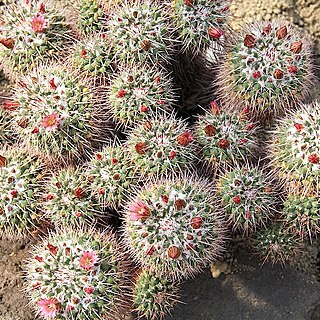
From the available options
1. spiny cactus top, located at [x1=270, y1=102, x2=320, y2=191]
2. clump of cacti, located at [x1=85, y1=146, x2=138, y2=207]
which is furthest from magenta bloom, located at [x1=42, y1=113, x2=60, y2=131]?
spiny cactus top, located at [x1=270, y1=102, x2=320, y2=191]

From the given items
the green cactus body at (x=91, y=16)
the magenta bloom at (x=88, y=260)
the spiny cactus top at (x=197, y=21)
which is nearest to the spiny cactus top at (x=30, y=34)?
the green cactus body at (x=91, y=16)

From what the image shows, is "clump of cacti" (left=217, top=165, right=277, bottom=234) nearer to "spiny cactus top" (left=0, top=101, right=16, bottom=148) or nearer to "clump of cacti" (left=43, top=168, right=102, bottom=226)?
"clump of cacti" (left=43, top=168, right=102, bottom=226)

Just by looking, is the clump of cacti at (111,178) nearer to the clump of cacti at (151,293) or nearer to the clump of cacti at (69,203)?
the clump of cacti at (69,203)

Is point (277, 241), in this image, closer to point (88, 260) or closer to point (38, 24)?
point (88, 260)

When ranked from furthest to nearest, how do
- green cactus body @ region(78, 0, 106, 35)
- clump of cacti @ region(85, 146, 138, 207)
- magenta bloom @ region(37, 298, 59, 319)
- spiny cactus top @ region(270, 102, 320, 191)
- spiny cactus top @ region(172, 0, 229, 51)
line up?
green cactus body @ region(78, 0, 106, 35) < spiny cactus top @ region(172, 0, 229, 51) < clump of cacti @ region(85, 146, 138, 207) < spiny cactus top @ region(270, 102, 320, 191) < magenta bloom @ region(37, 298, 59, 319)

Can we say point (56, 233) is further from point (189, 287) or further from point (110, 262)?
point (189, 287)
